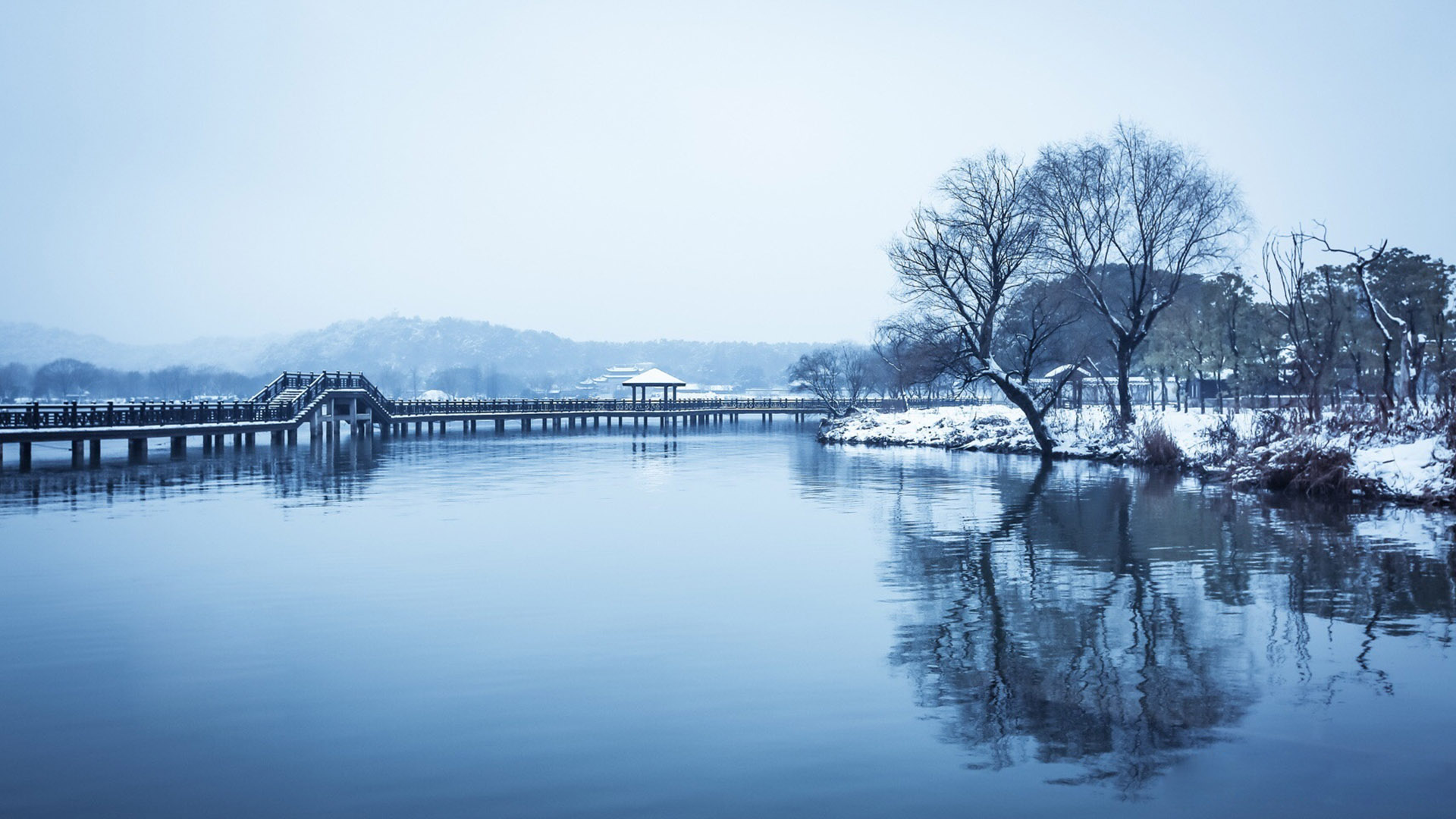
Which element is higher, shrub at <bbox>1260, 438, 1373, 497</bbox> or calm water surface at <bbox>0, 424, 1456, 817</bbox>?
shrub at <bbox>1260, 438, 1373, 497</bbox>

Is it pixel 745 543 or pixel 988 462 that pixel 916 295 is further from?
pixel 745 543

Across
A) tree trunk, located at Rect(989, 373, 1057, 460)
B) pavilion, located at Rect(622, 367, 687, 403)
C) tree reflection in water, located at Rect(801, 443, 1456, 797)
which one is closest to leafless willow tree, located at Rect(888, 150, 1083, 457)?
tree trunk, located at Rect(989, 373, 1057, 460)

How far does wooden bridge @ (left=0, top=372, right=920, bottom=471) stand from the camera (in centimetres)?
4003

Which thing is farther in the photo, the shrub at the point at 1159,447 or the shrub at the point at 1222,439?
the shrub at the point at 1159,447

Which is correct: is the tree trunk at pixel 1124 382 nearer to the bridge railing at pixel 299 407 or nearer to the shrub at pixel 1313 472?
the shrub at pixel 1313 472

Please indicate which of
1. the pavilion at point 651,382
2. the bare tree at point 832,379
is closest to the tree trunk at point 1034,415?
the bare tree at point 832,379

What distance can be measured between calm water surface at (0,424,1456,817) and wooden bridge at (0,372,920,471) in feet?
71.7

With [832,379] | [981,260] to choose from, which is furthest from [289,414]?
[832,379]

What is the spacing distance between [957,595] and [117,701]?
27.6 ft

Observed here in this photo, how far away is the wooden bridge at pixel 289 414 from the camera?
4003 cm

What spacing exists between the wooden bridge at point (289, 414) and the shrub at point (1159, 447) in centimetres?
3494

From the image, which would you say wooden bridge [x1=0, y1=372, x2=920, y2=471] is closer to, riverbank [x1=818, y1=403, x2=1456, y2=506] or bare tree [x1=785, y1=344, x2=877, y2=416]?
bare tree [x1=785, y1=344, x2=877, y2=416]

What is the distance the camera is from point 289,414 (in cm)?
5631

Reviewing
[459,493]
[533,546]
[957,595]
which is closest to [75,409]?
[459,493]
